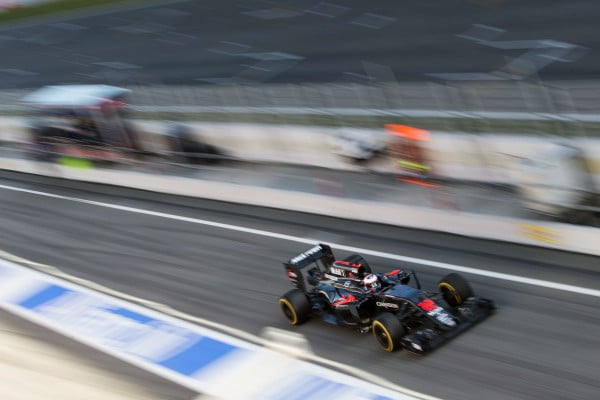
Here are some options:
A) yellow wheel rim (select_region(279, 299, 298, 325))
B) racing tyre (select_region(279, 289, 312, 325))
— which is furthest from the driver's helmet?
yellow wheel rim (select_region(279, 299, 298, 325))

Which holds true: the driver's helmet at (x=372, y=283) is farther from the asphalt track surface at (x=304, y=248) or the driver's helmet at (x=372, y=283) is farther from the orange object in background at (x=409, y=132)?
the orange object in background at (x=409, y=132)

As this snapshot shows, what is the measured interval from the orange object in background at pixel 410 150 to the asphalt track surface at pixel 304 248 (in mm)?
1028

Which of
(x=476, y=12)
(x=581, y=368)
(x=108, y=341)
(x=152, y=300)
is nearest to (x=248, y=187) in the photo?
(x=152, y=300)

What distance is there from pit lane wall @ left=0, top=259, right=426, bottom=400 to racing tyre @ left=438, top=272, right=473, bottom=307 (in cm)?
155

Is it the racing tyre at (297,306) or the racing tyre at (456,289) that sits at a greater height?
the racing tyre at (456,289)

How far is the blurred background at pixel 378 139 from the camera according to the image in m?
11.2

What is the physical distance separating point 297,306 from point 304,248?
289cm

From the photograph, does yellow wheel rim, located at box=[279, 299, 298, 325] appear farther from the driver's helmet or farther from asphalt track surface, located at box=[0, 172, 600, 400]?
the driver's helmet

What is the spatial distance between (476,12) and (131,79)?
12.0m

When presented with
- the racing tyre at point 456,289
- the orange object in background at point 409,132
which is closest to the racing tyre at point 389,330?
the racing tyre at point 456,289

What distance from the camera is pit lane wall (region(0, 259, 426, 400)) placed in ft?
33.9

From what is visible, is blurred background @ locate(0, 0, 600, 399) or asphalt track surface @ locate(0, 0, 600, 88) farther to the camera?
asphalt track surface @ locate(0, 0, 600, 88)

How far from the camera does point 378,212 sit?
47.4 feet

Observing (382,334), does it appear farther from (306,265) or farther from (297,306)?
(306,265)
